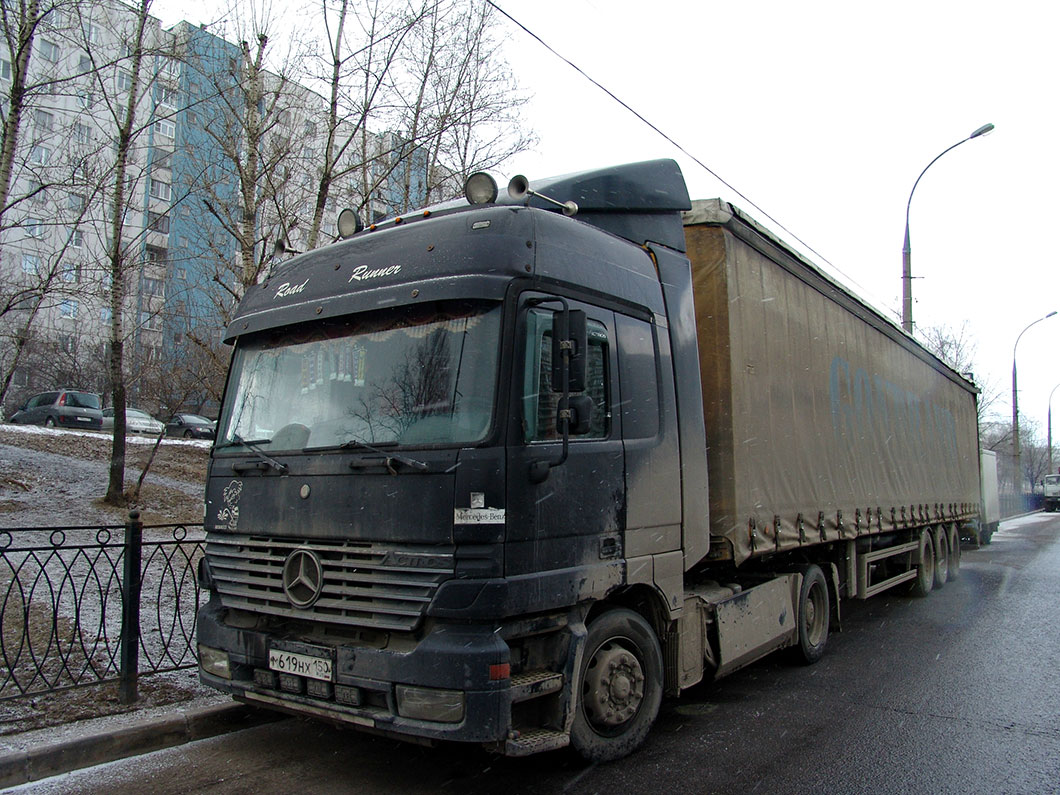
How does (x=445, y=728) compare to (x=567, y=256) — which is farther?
(x=567, y=256)

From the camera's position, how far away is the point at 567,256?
174 inches

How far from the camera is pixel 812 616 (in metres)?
7.25

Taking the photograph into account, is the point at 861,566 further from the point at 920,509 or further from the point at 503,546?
the point at 503,546

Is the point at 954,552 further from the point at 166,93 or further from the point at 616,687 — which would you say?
the point at 166,93

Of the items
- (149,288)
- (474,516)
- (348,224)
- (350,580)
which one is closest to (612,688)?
(474,516)

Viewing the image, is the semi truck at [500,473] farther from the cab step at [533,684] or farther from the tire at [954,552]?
the tire at [954,552]

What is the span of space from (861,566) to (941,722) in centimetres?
348

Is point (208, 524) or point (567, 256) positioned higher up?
point (567, 256)

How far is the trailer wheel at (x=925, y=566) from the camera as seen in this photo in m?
11.3

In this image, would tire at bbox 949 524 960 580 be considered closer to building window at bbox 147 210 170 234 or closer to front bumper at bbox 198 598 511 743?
front bumper at bbox 198 598 511 743

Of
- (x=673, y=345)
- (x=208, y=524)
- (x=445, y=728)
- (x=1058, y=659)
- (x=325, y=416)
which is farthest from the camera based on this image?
(x=1058, y=659)

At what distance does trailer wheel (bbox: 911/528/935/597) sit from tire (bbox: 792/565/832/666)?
4.57 meters

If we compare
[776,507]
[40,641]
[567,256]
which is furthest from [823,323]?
[40,641]

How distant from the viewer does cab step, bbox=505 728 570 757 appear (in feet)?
12.2
